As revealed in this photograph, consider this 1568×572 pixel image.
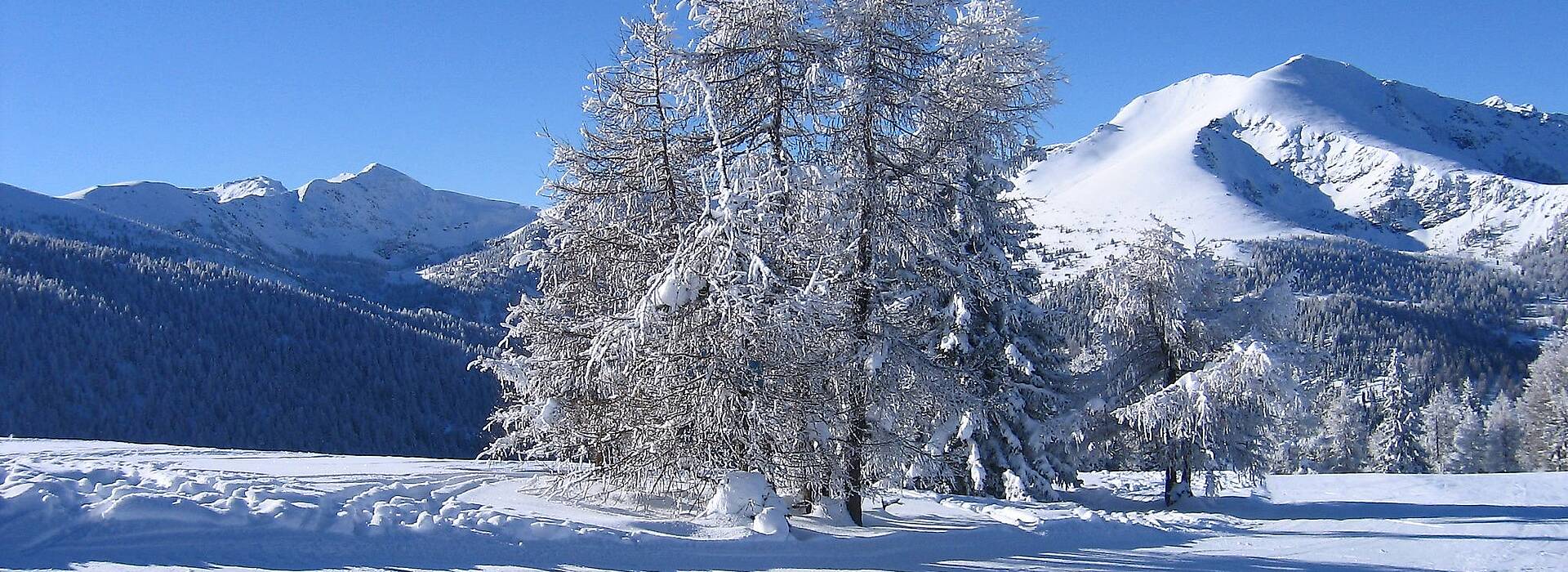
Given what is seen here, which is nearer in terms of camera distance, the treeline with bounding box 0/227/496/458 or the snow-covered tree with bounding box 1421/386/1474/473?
the snow-covered tree with bounding box 1421/386/1474/473

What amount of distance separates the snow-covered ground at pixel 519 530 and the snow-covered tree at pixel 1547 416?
1379 inches

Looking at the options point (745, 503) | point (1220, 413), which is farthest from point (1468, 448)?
point (745, 503)

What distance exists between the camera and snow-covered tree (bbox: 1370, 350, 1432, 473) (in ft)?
161

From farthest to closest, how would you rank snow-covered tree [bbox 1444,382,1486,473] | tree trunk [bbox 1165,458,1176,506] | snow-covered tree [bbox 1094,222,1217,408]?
snow-covered tree [bbox 1444,382,1486,473], tree trunk [bbox 1165,458,1176,506], snow-covered tree [bbox 1094,222,1217,408]

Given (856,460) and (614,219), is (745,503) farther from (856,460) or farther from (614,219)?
(614,219)

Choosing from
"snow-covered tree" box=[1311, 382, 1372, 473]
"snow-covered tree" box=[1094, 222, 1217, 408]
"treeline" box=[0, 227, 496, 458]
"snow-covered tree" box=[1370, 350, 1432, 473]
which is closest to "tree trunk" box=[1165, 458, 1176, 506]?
"snow-covered tree" box=[1094, 222, 1217, 408]

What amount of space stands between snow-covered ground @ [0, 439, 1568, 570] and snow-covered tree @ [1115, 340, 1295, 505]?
2141 millimetres

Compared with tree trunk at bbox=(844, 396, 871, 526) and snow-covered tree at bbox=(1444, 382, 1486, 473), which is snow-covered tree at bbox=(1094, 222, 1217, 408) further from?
snow-covered tree at bbox=(1444, 382, 1486, 473)

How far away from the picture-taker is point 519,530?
900cm

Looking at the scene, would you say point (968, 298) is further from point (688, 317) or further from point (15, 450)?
point (15, 450)

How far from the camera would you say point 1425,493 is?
2345cm

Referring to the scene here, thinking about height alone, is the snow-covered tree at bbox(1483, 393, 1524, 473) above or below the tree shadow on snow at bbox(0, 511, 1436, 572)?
above

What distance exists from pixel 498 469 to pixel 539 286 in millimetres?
3791

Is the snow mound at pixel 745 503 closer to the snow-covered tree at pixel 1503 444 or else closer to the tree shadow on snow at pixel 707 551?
the tree shadow on snow at pixel 707 551
